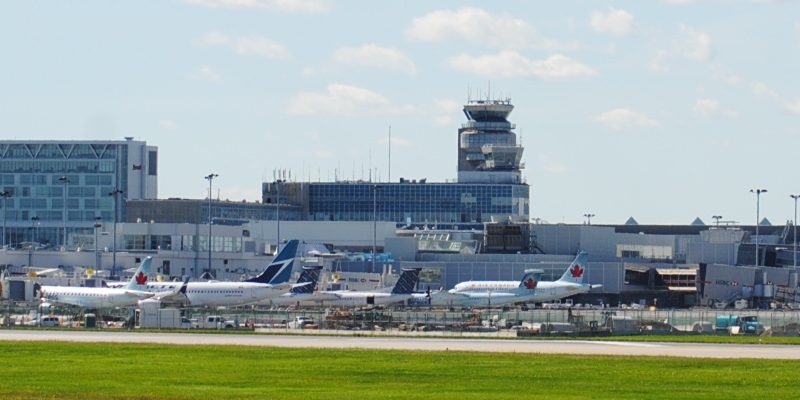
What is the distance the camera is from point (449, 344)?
94.2 meters

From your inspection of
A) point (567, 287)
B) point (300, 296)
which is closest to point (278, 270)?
point (300, 296)

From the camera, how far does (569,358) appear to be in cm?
7994

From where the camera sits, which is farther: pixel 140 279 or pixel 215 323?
pixel 140 279

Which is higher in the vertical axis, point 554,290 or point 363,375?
point 554,290

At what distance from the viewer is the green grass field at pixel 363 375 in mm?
61531

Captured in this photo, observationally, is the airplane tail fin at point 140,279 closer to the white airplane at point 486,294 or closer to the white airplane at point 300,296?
the white airplane at point 300,296

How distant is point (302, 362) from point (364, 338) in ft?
88.1

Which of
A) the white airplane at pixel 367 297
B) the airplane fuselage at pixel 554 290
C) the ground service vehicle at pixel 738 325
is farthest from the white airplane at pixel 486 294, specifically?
A: the ground service vehicle at pixel 738 325

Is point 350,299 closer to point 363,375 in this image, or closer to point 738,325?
point 738,325

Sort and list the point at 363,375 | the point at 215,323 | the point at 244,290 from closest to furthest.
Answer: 1. the point at 363,375
2. the point at 215,323
3. the point at 244,290

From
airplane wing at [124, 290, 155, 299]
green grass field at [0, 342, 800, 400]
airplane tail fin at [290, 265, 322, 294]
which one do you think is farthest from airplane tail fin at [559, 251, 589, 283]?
green grass field at [0, 342, 800, 400]

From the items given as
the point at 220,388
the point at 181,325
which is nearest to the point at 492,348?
the point at 220,388

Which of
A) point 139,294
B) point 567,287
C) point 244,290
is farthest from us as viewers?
point 567,287

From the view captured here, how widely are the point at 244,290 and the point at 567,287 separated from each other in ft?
144
